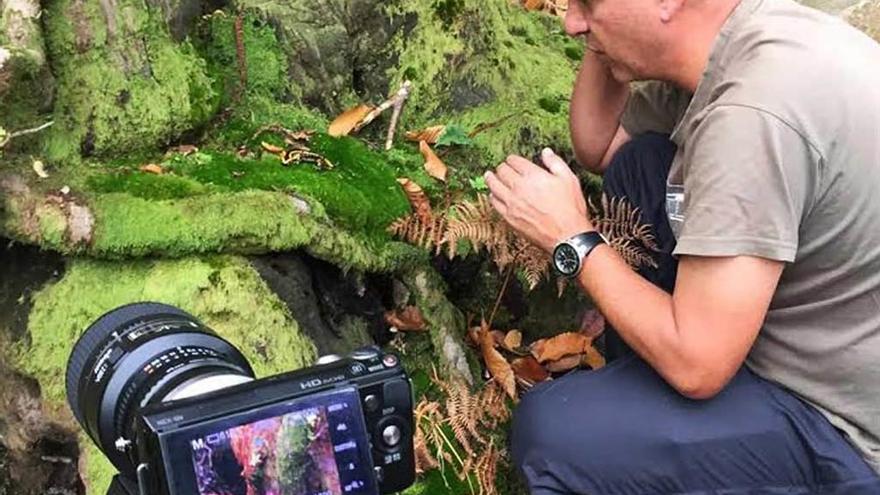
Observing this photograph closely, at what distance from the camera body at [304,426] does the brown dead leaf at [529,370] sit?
1770mm

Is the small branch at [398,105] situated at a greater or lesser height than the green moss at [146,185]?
lesser

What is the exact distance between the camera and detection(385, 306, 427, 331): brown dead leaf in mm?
3769

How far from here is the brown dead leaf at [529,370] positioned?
13.1ft

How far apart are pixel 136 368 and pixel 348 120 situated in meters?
1.95

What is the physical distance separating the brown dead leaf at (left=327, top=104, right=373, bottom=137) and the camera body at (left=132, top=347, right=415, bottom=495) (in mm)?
1926

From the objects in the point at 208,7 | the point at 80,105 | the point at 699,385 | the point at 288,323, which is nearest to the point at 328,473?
the point at 699,385

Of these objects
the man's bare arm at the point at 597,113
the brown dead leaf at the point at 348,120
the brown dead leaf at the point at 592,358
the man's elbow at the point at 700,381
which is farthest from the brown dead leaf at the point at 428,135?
the man's elbow at the point at 700,381

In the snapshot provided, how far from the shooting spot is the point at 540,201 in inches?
119

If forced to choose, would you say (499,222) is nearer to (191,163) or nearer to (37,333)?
(191,163)

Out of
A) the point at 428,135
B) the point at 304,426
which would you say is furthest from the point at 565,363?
the point at 304,426

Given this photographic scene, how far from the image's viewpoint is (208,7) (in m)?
4.03

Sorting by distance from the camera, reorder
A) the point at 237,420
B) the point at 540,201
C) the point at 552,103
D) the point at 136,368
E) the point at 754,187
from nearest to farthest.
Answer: the point at 237,420, the point at 136,368, the point at 754,187, the point at 540,201, the point at 552,103

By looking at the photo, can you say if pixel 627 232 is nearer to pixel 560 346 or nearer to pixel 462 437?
pixel 462 437

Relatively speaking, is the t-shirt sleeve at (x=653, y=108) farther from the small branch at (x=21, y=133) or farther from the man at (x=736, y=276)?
the small branch at (x=21, y=133)
